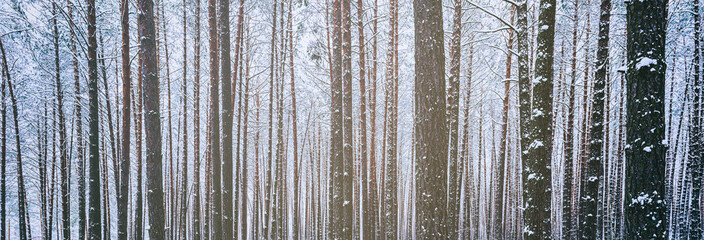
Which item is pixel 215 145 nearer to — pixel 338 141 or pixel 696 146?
pixel 338 141

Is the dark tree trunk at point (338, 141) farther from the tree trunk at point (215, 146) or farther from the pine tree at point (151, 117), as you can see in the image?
the pine tree at point (151, 117)

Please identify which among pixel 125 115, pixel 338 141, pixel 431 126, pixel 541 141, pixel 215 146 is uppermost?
pixel 125 115

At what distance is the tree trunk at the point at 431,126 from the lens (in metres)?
5.52

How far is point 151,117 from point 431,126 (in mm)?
5382

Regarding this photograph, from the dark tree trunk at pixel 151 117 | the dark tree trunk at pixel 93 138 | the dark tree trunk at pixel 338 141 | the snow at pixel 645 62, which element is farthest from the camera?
the dark tree trunk at pixel 93 138

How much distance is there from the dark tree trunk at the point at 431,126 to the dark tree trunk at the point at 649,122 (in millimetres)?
2875

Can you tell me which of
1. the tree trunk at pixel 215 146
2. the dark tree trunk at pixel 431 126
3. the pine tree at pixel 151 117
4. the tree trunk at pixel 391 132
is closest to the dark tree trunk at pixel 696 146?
the tree trunk at pixel 391 132

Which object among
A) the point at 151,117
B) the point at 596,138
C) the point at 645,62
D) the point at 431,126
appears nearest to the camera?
the point at 645,62

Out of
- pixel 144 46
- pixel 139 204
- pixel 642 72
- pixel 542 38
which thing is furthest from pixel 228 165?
pixel 642 72

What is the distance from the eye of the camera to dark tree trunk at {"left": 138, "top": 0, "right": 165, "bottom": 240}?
24.0 feet

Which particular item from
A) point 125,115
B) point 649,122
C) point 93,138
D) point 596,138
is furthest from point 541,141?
point 93,138

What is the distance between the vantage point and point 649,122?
18.1ft

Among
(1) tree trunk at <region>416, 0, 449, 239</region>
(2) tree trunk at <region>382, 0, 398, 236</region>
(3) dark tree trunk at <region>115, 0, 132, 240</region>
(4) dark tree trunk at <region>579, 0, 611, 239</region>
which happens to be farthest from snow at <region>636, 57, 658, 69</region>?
(3) dark tree trunk at <region>115, 0, 132, 240</region>

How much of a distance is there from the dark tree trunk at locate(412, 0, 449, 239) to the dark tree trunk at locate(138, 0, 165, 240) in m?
5.12
